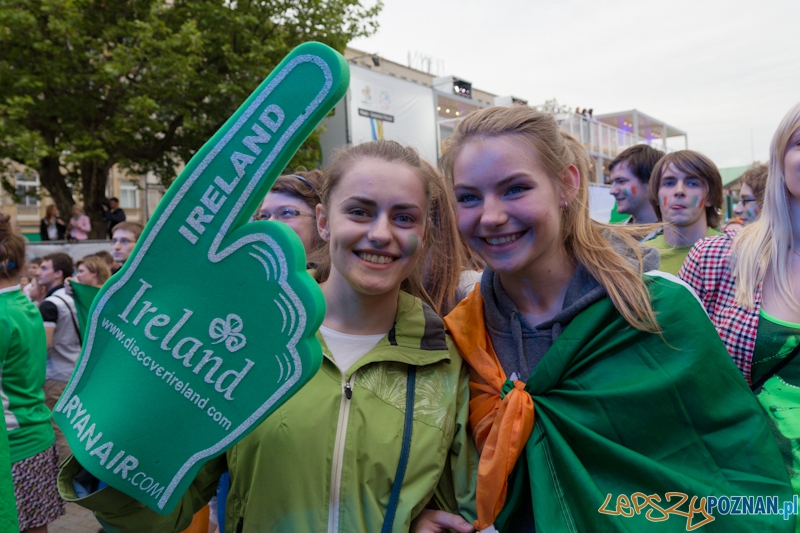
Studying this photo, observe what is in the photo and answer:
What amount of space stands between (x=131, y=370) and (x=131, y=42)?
12290mm

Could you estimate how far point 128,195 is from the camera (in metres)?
27.5

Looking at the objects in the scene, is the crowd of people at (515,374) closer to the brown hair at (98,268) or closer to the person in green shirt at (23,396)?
the person in green shirt at (23,396)

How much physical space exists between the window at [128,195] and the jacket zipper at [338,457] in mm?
28244

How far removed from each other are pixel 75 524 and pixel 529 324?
4.09 m

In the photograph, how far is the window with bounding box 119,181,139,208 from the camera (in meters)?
27.0

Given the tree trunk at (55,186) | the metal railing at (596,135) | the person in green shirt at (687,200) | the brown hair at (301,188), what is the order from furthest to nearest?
1. the metal railing at (596,135)
2. the tree trunk at (55,186)
3. the person in green shirt at (687,200)
4. the brown hair at (301,188)

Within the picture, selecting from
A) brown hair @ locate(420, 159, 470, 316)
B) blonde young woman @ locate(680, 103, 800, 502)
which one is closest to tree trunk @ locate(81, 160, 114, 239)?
brown hair @ locate(420, 159, 470, 316)

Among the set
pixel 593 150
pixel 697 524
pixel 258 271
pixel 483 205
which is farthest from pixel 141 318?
pixel 593 150

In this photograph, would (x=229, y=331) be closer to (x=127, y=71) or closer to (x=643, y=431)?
(x=643, y=431)

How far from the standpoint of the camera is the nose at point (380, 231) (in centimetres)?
160

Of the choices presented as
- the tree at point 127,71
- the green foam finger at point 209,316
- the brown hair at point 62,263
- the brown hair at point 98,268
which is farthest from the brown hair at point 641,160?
the tree at point 127,71

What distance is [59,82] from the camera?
36.6 feet

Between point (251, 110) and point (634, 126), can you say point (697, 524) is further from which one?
point (634, 126)

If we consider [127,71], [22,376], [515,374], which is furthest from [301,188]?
[127,71]
